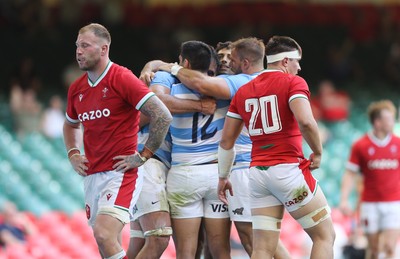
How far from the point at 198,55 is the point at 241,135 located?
34.9 inches

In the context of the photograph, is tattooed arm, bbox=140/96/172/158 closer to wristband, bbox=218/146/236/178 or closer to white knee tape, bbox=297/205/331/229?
wristband, bbox=218/146/236/178

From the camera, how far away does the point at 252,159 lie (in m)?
9.34

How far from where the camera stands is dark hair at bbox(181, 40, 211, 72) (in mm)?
9805

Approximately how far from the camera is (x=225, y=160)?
9461 mm

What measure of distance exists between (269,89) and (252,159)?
0.65 m

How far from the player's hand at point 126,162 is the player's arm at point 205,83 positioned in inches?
35.7

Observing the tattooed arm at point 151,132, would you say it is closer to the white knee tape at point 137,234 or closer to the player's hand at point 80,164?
the player's hand at point 80,164

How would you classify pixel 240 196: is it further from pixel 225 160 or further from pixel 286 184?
pixel 286 184

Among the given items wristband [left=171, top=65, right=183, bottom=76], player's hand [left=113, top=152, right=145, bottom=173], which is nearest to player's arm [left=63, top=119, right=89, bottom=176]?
player's hand [left=113, top=152, right=145, bottom=173]

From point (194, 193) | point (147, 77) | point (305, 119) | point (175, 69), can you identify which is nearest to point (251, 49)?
point (175, 69)

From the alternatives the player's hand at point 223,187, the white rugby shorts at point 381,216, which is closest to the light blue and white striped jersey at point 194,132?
the player's hand at point 223,187

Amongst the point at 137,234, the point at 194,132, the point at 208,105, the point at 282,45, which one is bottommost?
the point at 137,234

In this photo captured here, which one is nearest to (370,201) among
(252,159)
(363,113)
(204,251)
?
(204,251)

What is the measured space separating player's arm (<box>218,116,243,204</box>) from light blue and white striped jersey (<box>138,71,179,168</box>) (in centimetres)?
79
